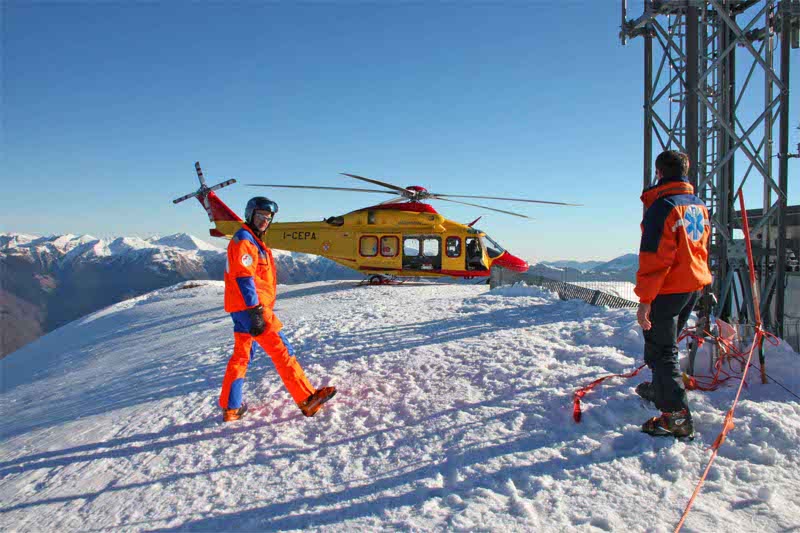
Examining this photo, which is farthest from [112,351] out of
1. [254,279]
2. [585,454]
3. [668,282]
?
[668,282]

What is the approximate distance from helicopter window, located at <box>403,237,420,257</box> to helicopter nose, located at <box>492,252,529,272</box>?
272cm

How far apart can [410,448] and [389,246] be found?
11.3 meters

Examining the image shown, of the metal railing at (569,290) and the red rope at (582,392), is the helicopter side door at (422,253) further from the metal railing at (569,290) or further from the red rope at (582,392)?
the red rope at (582,392)

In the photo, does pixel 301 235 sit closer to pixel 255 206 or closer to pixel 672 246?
pixel 255 206

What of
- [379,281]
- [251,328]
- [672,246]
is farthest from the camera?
[379,281]

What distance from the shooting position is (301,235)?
583 inches

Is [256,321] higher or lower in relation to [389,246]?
lower

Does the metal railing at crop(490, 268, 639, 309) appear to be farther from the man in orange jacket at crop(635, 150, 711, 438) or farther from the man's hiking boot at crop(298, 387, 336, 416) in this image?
the man's hiking boot at crop(298, 387, 336, 416)

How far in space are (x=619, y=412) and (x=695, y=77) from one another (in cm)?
584

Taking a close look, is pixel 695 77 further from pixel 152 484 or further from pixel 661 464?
pixel 152 484

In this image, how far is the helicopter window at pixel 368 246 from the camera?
1462 cm

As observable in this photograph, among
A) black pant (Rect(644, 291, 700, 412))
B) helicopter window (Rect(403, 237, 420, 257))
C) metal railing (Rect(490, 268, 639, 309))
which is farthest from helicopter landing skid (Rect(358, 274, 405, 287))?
black pant (Rect(644, 291, 700, 412))

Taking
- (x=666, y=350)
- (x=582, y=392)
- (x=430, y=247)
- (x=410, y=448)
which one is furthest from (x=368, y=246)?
(x=666, y=350)

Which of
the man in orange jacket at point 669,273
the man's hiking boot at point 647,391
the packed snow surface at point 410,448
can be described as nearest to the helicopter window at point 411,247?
the packed snow surface at point 410,448
